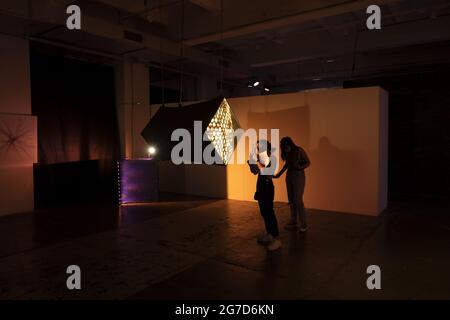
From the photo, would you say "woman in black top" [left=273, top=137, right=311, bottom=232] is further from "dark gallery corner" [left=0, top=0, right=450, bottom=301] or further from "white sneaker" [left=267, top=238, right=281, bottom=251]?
"white sneaker" [left=267, top=238, right=281, bottom=251]

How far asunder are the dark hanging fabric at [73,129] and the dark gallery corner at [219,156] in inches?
1.1

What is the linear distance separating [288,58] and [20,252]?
6.63 metres

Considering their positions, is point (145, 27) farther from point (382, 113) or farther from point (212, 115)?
point (382, 113)

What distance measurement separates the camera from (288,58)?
8.16 meters

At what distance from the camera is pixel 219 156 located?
3.43 metres

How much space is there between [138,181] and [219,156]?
11.8ft

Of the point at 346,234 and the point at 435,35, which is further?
the point at 435,35

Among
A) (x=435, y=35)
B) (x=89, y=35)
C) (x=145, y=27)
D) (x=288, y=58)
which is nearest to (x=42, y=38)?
(x=89, y=35)

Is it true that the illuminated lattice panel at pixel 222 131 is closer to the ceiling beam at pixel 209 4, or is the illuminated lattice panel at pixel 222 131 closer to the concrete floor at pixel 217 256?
the concrete floor at pixel 217 256

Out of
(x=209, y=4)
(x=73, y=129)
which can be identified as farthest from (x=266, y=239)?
(x=73, y=129)

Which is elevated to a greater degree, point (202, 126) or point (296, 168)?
point (202, 126)

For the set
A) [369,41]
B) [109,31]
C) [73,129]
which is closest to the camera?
[109,31]

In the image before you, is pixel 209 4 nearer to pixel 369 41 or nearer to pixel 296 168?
pixel 296 168
